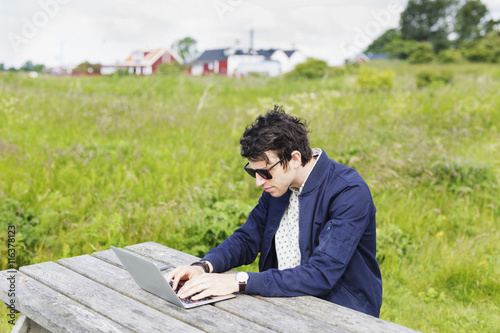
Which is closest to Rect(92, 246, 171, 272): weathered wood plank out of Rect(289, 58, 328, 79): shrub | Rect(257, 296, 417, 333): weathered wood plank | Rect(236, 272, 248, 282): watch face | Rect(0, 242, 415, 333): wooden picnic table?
Rect(0, 242, 415, 333): wooden picnic table

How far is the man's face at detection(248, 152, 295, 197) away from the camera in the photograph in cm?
249

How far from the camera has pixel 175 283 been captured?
2342mm

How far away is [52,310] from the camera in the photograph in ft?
6.79

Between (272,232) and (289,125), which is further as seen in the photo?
(272,232)

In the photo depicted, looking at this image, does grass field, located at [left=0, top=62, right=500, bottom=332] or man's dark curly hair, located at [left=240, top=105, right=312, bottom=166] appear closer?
man's dark curly hair, located at [left=240, top=105, right=312, bottom=166]

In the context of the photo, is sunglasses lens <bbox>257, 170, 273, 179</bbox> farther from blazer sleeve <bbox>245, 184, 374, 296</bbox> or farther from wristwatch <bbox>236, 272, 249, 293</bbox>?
wristwatch <bbox>236, 272, 249, 293</bbox>

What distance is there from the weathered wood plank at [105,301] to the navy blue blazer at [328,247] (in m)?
0.48

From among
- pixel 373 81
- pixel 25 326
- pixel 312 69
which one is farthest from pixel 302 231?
pixel 312 69

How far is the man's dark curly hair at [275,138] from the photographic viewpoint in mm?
2445

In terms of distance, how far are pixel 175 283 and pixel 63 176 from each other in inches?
147

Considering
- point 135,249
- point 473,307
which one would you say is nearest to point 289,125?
point 135,249

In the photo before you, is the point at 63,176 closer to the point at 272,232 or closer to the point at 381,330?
the point at 272,232

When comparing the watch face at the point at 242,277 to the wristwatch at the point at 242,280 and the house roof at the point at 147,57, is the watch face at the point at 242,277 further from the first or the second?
the house roof at the point at 147,57

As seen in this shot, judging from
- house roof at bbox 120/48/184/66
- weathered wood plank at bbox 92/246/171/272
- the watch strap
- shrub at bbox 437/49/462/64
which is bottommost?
weathered wood plank at bbox 92/246/171/272
